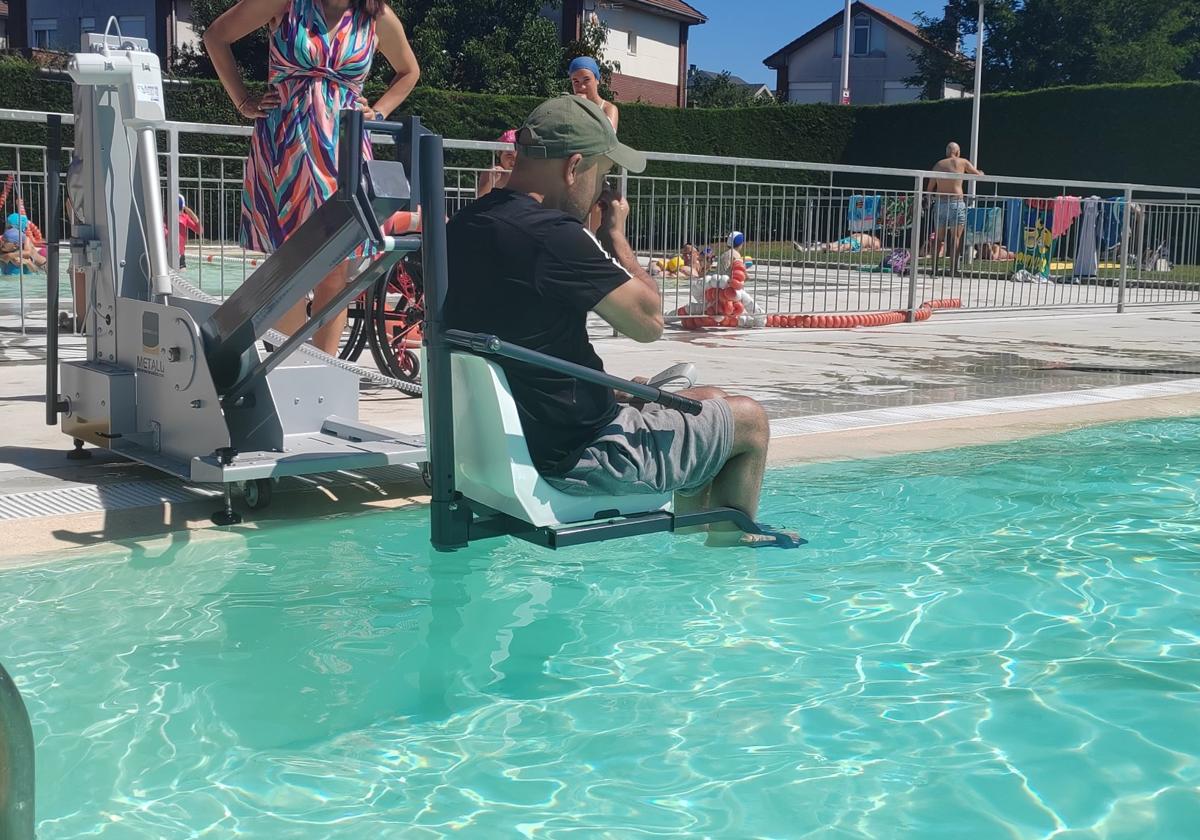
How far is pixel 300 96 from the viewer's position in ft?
17.3

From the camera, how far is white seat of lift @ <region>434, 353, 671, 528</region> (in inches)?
133

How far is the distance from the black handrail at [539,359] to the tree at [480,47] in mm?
33156

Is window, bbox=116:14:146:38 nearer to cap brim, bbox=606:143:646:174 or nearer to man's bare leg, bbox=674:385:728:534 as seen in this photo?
man's bare leg, bbox=674:385:728:534

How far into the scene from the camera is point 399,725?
9.93ft

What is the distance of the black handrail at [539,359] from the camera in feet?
10.4

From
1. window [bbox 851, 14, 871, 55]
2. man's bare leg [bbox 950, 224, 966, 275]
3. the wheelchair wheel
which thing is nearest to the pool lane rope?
man's bare leg [bbox 950, 224, 966, 275]

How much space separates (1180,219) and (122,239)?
50.9 feet

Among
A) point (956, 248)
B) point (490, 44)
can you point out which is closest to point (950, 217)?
point (956, 248)

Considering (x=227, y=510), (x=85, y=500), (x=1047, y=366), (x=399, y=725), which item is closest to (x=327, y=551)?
(x=227, y=510)

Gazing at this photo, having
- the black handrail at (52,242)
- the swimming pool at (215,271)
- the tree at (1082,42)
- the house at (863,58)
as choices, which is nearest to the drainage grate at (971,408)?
the black handrail at (52,242)

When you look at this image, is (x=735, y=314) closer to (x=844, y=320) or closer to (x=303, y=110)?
(x=844, y=320)

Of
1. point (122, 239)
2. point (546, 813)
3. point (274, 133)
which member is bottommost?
point (546, 813)

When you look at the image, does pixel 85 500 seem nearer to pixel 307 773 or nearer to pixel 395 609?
pixel 395 609

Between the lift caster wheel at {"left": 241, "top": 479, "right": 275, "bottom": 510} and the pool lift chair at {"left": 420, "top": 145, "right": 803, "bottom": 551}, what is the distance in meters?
1.19
